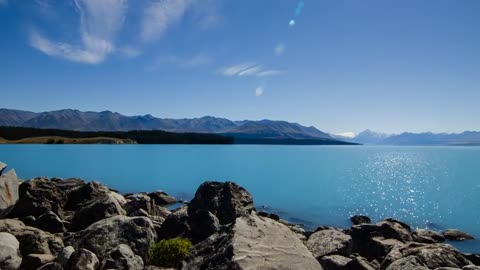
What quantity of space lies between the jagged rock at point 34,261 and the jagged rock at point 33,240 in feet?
3.99

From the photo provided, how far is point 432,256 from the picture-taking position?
17.8 metres

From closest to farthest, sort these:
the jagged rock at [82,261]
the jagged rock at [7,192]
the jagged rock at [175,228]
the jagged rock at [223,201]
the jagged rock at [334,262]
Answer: the jagged rock at [82,261] → the jagged rock at [334,262] → the jagged rock at [175,228] → the jagged rock at [7,192] → the jagged rock at [223,201]

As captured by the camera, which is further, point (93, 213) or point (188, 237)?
point (93, 213)

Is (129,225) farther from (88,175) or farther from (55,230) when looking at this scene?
(88,175)

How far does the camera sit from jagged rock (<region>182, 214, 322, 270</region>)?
384 inches

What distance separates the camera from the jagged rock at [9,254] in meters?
15.1

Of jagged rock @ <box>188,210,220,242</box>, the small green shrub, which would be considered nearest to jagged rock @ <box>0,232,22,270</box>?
the small green shrub

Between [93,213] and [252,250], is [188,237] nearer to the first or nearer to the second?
[93,213]

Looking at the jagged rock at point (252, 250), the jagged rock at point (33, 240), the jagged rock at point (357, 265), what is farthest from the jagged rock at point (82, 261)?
the jagged rock at point (357, 265)

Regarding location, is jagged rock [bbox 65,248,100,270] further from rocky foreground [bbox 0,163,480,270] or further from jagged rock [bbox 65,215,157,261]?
jagged rock [bbox 65,215,157,261]

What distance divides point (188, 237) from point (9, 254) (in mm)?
7561

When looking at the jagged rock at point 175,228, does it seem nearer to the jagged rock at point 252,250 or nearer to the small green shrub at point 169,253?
the small green shrub at point 169,253

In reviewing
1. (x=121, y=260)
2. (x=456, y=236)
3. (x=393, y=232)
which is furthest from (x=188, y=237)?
(x=456, y=236)

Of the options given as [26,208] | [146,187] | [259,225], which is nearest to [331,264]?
[259,225]
